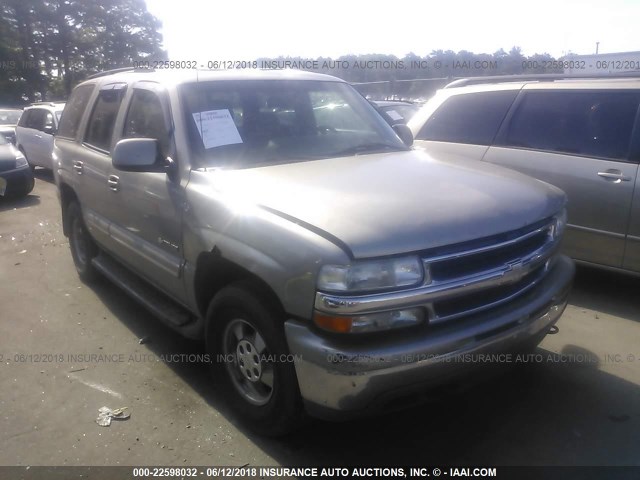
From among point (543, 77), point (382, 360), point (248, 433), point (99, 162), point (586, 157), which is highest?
point (543, 77)

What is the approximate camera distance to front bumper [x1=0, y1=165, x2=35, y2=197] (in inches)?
384

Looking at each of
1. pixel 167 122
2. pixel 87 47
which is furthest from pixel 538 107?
pixel 87 47

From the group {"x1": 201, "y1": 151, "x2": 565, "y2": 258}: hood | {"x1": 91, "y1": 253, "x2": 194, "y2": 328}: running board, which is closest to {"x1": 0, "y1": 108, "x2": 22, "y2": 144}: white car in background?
{"x1": 91, "y1": 253, "x2": 194, "y2": 328}: running board

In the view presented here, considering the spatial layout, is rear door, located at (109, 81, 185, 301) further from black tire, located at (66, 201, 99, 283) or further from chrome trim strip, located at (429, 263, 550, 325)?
chrome trim strip, located at (429, 263, 550, 325)

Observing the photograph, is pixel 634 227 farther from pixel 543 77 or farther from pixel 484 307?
pixel 484 307

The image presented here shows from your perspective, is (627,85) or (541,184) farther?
(627,85)

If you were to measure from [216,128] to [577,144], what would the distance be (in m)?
3.09

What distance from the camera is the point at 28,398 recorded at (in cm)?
359

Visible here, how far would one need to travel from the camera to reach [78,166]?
5.05m

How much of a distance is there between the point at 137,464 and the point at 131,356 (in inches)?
49.5

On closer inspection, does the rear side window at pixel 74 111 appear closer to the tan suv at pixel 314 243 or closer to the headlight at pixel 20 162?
the tan suv at pixel 314 243

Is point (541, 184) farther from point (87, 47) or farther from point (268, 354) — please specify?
point (87, 47)

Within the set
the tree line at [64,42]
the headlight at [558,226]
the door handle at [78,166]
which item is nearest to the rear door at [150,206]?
the door handle at [78,166]

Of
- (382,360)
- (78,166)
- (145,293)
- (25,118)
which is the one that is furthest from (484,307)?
(25,118)
